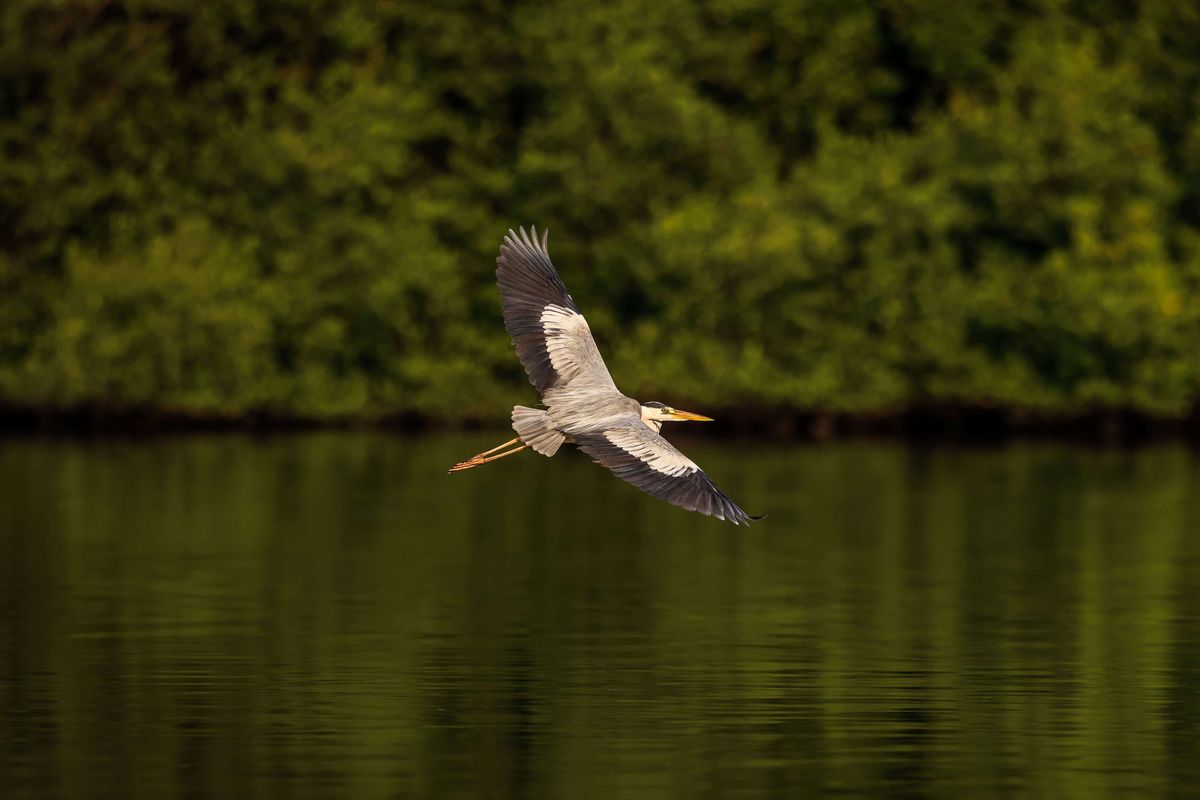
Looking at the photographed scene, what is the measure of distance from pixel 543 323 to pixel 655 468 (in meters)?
2.78

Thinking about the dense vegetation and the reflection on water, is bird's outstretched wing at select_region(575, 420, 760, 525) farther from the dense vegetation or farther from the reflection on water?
the dense vegetation

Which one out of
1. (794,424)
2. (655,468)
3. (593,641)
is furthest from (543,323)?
(794,424)

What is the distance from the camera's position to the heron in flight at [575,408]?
17984 mm

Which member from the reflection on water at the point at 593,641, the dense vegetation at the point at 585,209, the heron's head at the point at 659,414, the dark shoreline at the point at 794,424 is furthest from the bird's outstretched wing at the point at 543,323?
the dark shoreline at the point at 794,424

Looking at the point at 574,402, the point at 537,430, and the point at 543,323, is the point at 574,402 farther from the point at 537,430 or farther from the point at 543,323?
the point at 543,323

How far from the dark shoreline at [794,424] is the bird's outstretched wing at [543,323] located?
39976 mm

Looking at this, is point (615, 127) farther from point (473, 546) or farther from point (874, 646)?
point (874, 646)

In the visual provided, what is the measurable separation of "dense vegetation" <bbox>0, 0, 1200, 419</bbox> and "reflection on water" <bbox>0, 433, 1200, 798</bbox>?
57.2ft

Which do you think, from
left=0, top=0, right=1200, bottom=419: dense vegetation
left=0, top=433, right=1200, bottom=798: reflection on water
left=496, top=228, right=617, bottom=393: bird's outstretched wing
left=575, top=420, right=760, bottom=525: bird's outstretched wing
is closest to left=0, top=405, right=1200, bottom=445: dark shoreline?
left=0, top=0, right=1200, bottom=419: dense vegetation

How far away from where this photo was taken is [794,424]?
207ft

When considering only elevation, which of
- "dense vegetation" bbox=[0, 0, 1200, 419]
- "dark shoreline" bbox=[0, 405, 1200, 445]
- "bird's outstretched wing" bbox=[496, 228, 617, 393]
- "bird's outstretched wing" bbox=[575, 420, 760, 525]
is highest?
"dense vegetation" bbox=[0, 0, 1200, 419]

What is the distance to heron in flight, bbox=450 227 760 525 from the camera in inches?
708

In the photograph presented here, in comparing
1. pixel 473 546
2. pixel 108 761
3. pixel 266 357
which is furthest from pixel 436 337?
pixel 108 761

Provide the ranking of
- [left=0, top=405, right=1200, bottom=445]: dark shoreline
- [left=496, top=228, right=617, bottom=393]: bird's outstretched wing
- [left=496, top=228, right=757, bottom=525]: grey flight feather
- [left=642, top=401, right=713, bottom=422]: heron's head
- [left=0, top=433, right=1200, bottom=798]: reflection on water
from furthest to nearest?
[left=0, top=405, right=1200, bottom=445]: dark shoreline < [left=642, top=401, right=713, bottom=422]: heron's head < [left=496, top=228, right=617, bottom=393]: bird's outstretched wing < [left=496, top=228, right=757, bottom=525]: grey flight feather < [left=0, top=433, right=1200, bottom=798]: reflection on water
